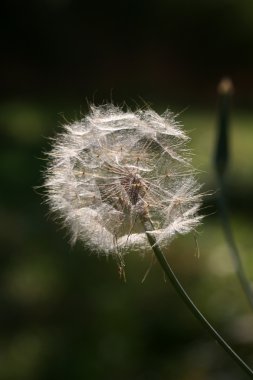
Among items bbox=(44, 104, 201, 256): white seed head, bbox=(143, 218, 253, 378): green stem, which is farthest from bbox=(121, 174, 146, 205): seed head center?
bbox=(143, 218, 253, 378): green stem

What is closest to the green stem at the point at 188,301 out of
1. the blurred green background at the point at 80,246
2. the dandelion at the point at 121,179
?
the dandelion at the point at 121,179

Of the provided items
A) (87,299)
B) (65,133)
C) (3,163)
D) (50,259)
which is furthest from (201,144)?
(65,133)

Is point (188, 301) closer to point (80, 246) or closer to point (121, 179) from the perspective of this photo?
point (121, 179)

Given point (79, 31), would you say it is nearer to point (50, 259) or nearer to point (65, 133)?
point (50, 259)

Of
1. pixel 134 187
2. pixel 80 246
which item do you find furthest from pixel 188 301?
pixel 80 246

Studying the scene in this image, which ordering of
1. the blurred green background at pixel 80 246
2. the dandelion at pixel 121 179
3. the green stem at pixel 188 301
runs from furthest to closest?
the blurred green background at pixel 80 246 < the dandelion at pixel 121 179 < the green stem at pixel 188 301

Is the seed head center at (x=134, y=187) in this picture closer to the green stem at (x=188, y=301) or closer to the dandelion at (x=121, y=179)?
the dandelion at (x=121, y=179)
